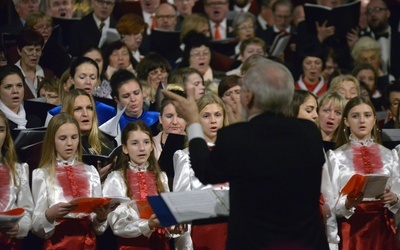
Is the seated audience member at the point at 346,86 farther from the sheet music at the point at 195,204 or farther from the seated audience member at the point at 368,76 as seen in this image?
the sheet music at the point at 195,204

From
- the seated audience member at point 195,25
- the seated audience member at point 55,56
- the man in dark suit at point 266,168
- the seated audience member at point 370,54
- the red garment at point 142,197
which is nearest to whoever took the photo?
the man in dark suit at point 266,168

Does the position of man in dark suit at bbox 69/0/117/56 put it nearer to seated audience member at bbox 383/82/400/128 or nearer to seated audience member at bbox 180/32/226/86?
seated audience member at bbox 180/32/226/86

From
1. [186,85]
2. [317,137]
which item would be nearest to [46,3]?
[186,85]

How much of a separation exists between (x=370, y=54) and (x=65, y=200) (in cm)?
463

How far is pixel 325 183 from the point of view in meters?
6.20

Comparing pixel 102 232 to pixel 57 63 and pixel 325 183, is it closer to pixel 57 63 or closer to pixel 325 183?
pixel 325 183

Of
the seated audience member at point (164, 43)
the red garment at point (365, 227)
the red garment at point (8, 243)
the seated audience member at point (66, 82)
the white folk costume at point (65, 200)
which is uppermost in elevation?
the seated audience member at point (164, 43)

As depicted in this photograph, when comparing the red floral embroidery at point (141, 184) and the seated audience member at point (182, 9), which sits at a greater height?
the seated audience member at point (182, 9)

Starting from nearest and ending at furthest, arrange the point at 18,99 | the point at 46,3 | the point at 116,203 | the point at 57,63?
1. the point at 116,203
2. the point at 18,99
3. the point at 57,63
4. the point at 46,3

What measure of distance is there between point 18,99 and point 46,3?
2890 millimetres

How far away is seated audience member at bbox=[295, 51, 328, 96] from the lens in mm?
8852

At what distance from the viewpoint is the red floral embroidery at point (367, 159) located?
249 inches

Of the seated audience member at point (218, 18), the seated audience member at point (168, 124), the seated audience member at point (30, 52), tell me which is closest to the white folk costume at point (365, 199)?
the seated audience member at point (168, 124)

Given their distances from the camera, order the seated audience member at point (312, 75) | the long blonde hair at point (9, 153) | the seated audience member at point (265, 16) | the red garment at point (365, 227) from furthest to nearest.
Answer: the seated audience member at point (265, 16), the seated audience member at point (312, 75), the red garment at point (365, 227), the long blonde hair at point (9, 153)
